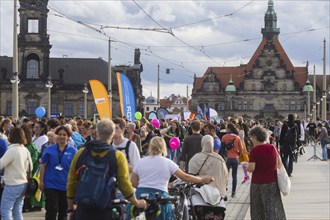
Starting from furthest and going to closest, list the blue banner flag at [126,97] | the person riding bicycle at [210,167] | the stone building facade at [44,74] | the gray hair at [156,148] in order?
the stone building facade at [44,74] < the blue banner flag at [126,97] < the person riding bicycle at [210,167] < the gray hair at [156,148]

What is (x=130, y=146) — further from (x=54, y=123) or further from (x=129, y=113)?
(x=129, y=113)

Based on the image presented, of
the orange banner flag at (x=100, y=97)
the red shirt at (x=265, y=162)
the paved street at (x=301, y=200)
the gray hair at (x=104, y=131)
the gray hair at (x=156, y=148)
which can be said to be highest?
the orange banner flag at (x=100, y=97)

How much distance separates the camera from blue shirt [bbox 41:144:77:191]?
35.2 ft

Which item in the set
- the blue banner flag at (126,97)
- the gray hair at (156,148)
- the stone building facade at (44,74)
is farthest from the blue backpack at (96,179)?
the stone building facade at (44,74)

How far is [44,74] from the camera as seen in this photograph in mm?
89750

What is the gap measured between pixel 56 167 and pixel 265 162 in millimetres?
2818

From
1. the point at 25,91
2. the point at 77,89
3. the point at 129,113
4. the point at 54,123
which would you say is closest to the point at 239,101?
the point at 77,89

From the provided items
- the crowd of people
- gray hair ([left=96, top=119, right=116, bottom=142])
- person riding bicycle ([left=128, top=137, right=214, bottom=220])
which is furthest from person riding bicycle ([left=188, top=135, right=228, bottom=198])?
gray hair ([left=96, top=119, right=116, bottom=142])

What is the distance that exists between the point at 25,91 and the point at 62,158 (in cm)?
8067

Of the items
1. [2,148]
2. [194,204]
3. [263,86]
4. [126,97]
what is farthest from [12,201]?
[263,86]

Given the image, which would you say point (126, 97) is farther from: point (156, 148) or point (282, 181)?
point (156, 148)

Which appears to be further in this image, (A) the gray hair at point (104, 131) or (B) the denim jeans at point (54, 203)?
(B) the denim jeans at point (54, 203)

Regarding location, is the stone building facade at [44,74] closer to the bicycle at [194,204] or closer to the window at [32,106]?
the window at [32,106]

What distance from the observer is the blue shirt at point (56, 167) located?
423 inches
